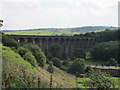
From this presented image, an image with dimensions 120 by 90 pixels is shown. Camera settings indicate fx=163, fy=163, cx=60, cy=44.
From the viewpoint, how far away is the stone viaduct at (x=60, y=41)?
47.7m

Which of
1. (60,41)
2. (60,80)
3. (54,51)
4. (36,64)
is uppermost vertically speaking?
(60,41)

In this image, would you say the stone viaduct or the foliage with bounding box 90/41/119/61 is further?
the stone viaduct

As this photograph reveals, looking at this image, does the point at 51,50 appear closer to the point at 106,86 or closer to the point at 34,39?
the point at 34,39

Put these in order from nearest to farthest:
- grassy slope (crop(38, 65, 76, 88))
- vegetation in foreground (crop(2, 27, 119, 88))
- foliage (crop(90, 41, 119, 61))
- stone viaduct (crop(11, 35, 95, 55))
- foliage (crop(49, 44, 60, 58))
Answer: vegetation in foreground (crop(2, 27, 119, 88)) → grassy slope (crop(38, 65, 76, 88)) → foliage (crop(90, 41, 119, 61)) → foliage (crop(49, 44, 60, 58)) → stone viaduct (crop(11, 35, 95, 55))

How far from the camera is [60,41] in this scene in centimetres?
5728

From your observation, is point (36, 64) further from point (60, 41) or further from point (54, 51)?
point (60, 41)

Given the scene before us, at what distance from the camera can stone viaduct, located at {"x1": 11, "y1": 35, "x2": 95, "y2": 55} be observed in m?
47.7

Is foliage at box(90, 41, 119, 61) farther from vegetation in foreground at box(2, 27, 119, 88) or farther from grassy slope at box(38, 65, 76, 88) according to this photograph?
grassy slope at box(38, 65, 76, 88)

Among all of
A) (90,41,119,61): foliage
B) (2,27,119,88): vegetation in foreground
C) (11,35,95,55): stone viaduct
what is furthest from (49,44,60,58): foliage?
(90,41,119,61): foliage

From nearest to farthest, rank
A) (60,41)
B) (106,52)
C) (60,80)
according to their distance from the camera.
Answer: (60,80) → (106,52) → (60,41)

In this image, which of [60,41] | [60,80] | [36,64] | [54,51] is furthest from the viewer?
[60,41]

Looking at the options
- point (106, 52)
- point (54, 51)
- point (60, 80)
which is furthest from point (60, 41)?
point (60, 80)

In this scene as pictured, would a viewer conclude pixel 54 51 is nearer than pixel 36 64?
No

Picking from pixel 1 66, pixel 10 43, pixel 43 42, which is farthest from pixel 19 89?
pixel 43 42
